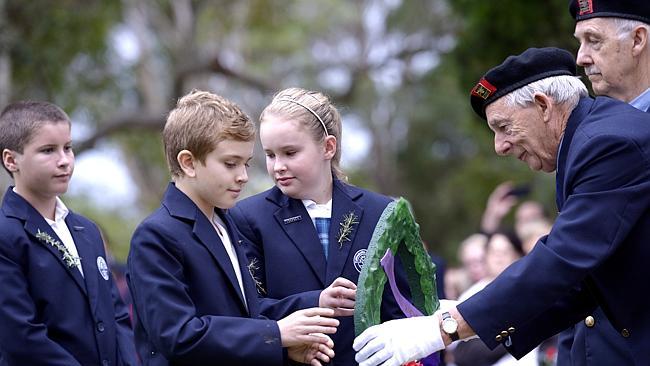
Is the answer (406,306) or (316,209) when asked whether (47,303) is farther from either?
(406,306)

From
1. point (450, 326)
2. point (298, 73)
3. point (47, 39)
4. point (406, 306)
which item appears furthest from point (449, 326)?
point (298, 73)

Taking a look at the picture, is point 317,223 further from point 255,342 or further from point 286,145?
point 255,342

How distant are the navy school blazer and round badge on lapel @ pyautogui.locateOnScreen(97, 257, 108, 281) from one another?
1003mm

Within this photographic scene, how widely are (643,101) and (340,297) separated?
154cm

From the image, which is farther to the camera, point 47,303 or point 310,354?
point 47,303

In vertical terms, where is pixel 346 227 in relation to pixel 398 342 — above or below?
above

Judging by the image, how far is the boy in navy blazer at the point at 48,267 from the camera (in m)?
4.67

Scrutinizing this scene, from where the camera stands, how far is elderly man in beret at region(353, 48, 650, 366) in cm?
375

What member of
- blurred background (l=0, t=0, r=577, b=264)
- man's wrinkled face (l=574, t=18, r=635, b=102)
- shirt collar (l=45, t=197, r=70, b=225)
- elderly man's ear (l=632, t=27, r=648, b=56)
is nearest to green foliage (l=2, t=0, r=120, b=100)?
blurred background (l=0, t=0, r=577, b=264)

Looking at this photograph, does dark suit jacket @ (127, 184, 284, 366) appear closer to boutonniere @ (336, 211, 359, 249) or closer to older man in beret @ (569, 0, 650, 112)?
boutonniere @ (336, 211, 359, 249)

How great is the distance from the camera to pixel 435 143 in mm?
27203

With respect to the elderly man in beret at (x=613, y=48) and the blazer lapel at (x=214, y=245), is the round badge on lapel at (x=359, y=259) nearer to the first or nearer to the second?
the blazer lapel at (x=214, y=245)

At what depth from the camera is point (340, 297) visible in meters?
4.22

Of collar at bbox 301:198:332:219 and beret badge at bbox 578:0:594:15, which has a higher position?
beret badge at bbox 578:0:594:15
